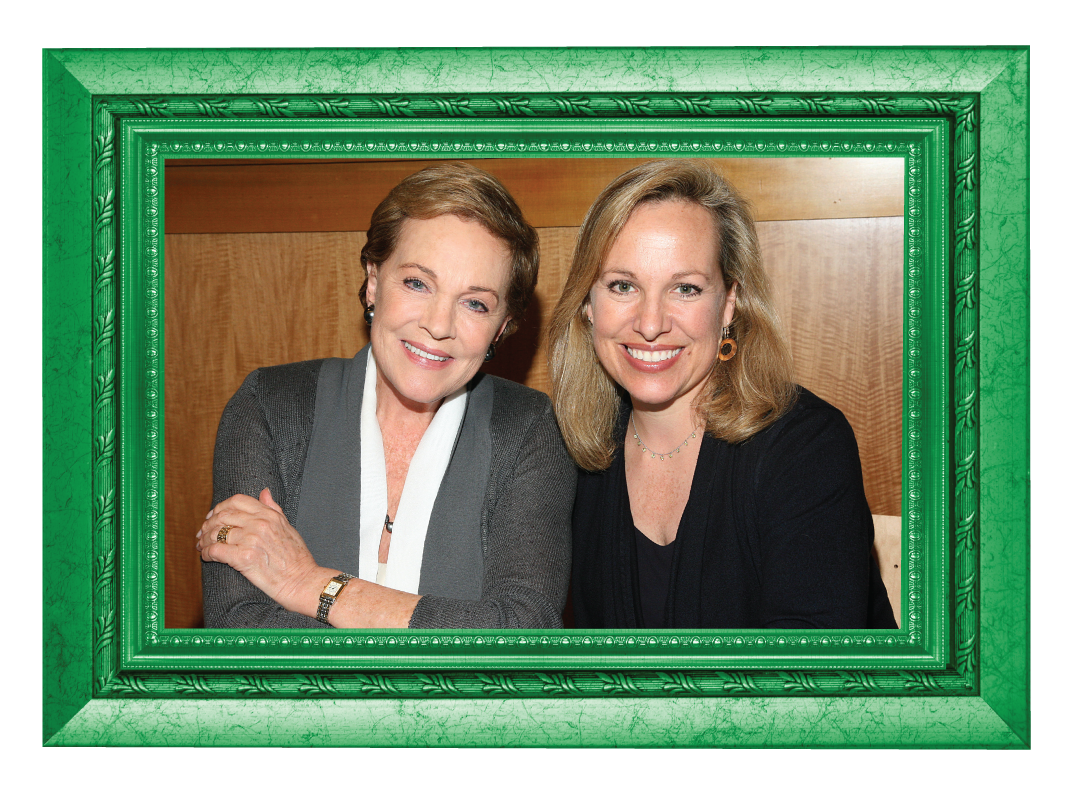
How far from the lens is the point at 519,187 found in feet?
5.81

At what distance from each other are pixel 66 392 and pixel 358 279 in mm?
775

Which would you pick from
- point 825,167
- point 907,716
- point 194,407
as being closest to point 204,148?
point 194,407

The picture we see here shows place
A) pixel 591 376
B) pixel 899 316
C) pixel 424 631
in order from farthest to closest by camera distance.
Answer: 1. pixel 591 376
2. pixel 899 316
3. pixel 424 631

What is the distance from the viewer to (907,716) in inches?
64.2

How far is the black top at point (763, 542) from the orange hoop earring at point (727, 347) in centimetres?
22

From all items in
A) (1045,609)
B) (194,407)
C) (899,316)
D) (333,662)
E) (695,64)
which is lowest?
(333,662)

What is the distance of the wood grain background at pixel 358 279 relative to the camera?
69.6 inches

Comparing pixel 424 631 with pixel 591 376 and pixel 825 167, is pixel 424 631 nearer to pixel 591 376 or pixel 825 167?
pixel 591 376

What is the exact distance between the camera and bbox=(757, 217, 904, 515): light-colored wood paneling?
1777mm

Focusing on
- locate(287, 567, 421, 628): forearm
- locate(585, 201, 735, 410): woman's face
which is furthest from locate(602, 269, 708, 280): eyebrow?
locate(287, 567, 421, 628): forearm

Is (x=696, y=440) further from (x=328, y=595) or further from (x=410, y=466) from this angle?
(x=328, y=595)

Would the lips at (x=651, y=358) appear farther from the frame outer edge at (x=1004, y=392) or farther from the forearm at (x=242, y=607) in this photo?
the forearm at (x=242, y=607)

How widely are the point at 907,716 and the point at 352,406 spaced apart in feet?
5.25

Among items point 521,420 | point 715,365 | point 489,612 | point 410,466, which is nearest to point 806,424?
point 715,365
